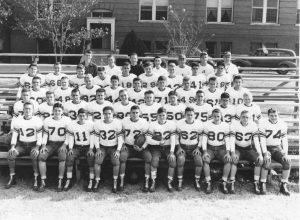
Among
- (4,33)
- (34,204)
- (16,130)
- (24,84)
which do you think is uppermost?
(4,33)

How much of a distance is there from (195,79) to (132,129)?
2292 millimetres

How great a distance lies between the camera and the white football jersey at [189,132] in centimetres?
774

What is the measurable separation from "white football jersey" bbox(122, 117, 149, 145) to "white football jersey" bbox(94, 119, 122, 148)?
0.46 feet

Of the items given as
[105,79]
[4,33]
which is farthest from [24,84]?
[4,33]

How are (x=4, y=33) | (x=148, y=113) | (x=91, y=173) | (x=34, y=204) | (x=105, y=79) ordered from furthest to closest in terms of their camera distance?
(x=4, y=33) → (x=105, y=79) → (x=148, y=113) → (x=91, y=173) → (x=34, y=204)

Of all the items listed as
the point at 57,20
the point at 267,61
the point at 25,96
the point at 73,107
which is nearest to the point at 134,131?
the point at 73,107

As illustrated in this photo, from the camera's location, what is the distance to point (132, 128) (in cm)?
777

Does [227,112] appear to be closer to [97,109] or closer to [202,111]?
[202,111]

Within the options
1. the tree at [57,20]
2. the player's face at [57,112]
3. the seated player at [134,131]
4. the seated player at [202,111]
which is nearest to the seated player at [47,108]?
the player's face at [57,112]

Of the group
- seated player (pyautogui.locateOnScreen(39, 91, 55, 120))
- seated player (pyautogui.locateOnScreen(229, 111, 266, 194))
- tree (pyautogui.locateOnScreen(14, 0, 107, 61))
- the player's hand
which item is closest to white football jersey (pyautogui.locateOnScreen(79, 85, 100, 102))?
seated player (pyautogui.locateOnScreen(39, 91, 55, 120))

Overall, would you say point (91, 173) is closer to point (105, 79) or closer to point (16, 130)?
point (16, 130)

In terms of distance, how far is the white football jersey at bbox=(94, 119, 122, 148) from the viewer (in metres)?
7.66

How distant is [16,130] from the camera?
25.4 ft

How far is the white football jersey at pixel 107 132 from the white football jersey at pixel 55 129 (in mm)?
601
